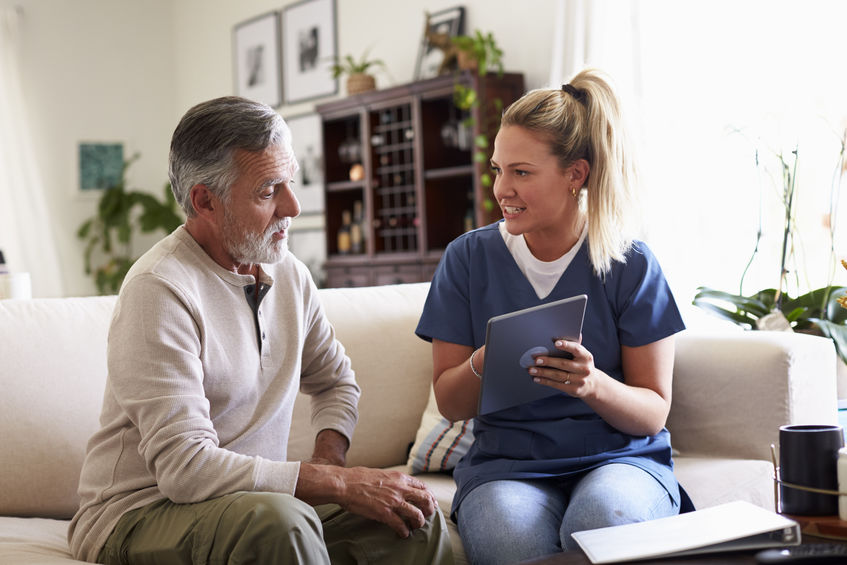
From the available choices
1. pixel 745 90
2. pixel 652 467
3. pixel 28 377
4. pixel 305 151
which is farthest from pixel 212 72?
pixel 652 467

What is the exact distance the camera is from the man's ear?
1.56 metres

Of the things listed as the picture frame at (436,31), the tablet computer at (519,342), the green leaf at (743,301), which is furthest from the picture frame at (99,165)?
the tablet computer at (519,342)

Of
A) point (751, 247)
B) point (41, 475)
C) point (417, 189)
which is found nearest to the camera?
point (41, 475)

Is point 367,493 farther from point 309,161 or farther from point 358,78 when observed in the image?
point 309,161

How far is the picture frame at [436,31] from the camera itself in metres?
4.81

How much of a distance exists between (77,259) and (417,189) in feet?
10.6

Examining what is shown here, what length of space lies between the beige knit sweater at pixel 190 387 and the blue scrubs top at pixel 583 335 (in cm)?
32

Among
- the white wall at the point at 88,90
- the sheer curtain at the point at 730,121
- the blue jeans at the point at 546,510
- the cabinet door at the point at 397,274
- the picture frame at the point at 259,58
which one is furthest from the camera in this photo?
the white wall at the point at 88,90

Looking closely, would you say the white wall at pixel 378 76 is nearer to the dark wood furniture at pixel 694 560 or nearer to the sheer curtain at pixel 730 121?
the sheer curtain at pixel 730 121

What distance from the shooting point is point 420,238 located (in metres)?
4.66

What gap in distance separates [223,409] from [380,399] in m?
0.75

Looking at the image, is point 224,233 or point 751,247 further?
point 751,247

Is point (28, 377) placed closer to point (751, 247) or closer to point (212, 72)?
point (751, 247)

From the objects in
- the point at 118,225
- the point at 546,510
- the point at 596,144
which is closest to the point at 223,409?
the point at 546,510
